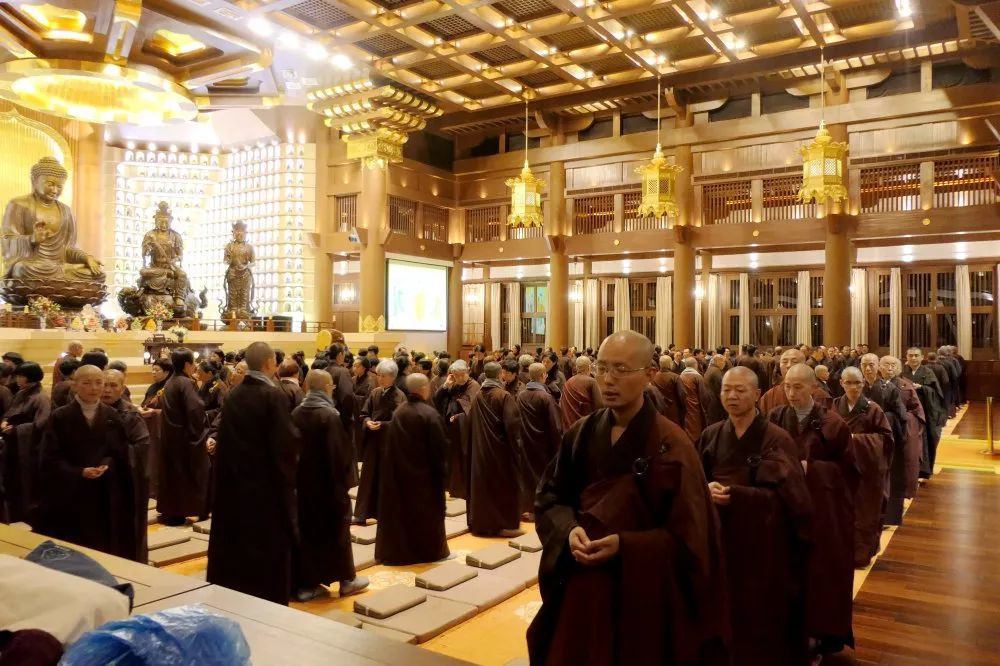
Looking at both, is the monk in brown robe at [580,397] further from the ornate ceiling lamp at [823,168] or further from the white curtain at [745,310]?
the white curtain at [745,310]

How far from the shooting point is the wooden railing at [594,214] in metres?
18.0

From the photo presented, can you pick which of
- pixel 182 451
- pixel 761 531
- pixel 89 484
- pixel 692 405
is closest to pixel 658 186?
pixel 692 405

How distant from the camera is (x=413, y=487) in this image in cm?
543

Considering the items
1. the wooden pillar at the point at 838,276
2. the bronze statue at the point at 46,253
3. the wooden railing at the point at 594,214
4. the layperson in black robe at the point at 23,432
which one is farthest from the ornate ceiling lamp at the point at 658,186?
the layperson in black robe at the point at 23,432

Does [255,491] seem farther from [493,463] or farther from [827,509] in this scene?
[827,509]

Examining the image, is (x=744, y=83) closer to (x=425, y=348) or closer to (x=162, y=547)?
(x=425, y=348)

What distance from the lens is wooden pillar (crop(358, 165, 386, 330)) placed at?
55.7 feet

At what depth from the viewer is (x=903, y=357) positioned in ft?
55.0

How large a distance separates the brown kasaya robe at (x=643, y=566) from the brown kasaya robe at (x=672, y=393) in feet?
17.0

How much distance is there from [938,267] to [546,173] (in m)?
9.32

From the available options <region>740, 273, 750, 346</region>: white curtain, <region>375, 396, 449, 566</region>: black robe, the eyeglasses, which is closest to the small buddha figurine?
<region>375, 396, 449, 566</region>: black robe

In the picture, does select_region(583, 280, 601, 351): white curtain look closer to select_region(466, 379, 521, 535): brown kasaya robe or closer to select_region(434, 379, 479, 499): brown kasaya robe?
select_region(434, 379, 479, 499): brown kasaya robe

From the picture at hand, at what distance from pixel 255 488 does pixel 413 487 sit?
5.12ft

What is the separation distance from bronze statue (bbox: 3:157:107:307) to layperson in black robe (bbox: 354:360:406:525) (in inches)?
374
